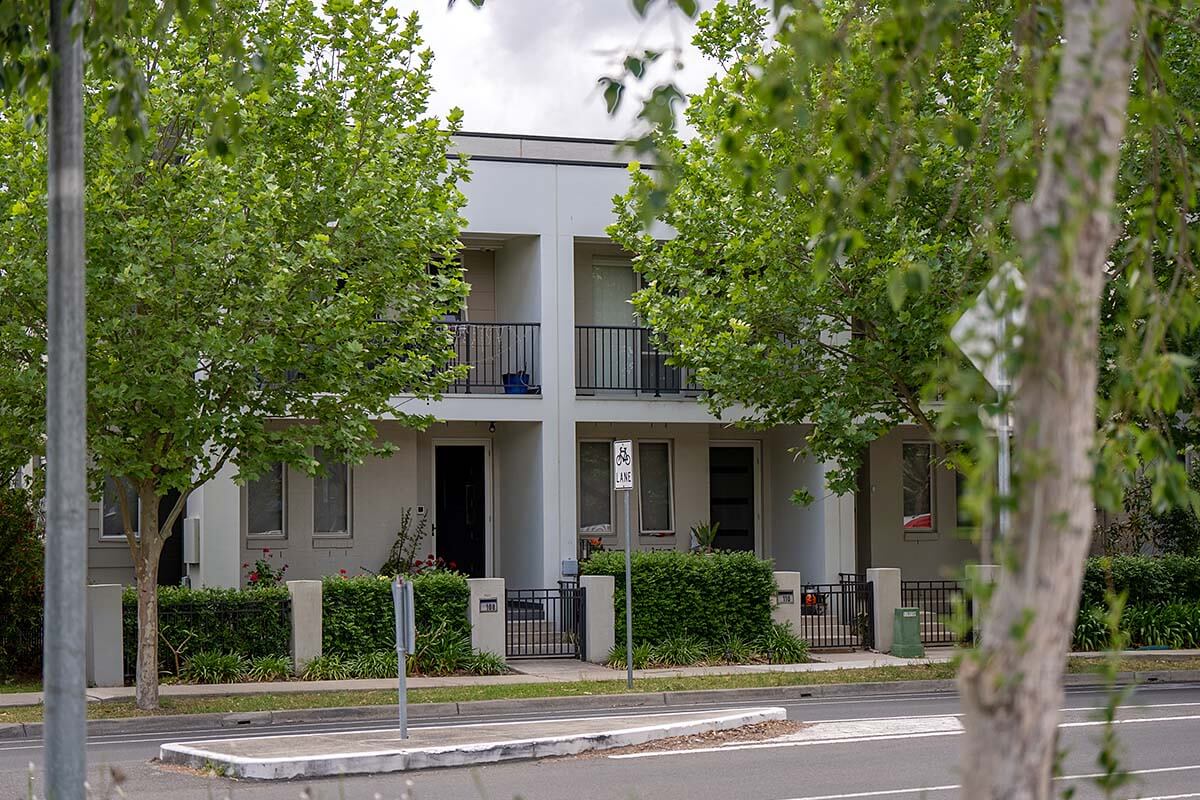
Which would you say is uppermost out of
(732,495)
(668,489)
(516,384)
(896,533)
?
(516,384)

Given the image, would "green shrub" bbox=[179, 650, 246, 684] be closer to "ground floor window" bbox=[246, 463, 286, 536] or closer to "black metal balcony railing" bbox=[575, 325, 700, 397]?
"ground floor window" bbox=[246, 463, 286, 536]

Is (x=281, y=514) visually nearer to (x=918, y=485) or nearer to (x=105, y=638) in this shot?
(x=105, y=638)

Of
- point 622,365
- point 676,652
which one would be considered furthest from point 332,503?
point 676,652

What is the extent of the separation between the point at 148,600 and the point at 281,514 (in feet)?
26.6

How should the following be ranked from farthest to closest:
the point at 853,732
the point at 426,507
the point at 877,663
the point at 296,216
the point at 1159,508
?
the point at 426,507, the point at 877,663, the point at 296,216, the point at 853,732, the point at 1159,508

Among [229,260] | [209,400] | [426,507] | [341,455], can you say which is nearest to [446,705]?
[341,455]

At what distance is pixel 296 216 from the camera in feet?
55.6

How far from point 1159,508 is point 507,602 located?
19.2 metres

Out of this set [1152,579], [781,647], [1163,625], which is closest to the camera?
[781,647]

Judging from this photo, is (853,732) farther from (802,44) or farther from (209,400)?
(802,44)

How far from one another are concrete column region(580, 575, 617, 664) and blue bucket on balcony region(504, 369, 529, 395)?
14.8 feet

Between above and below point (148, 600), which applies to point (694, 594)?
below

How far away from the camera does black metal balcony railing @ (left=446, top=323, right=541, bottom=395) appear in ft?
80.8

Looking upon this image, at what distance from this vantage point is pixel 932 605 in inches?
977
